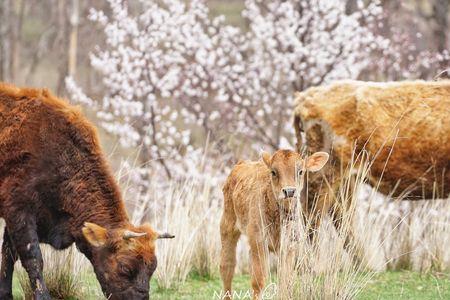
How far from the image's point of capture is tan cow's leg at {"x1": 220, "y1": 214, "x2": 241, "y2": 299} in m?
7.39

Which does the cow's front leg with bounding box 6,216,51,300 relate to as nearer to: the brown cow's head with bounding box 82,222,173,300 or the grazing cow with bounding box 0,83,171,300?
the grazing cow with bounding box 0,83,171,300

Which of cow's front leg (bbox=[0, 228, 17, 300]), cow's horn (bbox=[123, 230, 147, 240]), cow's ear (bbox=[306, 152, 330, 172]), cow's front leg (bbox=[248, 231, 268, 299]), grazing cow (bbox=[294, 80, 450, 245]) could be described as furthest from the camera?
grazing cow (bbox=[294, 80, 450, 245])

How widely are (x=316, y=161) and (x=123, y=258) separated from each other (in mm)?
1781

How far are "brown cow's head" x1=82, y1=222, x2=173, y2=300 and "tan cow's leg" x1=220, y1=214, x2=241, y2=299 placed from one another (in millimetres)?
1136

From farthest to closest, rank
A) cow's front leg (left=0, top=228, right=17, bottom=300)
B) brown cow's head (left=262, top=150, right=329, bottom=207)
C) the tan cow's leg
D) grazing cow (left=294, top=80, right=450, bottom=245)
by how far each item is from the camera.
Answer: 1. grazing cow (left=294, top=80, right=450, bottom=245)
2. cow's front leg (left=0, top=228, right=17, bottom=300)
3. the tan cow's leg
4. brown cow's head (left=262, top=150, right=329, bottom=207)

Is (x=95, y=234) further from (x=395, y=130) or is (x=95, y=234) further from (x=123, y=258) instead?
(x=395, y=130)

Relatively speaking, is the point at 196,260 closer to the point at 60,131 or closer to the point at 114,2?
the point at 60,131

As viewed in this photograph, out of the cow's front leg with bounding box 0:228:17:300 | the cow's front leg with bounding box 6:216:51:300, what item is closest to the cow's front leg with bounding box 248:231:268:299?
the cow's front leg with bounding box 6:216:51:300

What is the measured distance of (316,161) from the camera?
6938 mm

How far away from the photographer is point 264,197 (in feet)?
22.9

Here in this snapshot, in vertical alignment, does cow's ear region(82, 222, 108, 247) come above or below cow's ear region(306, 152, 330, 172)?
below

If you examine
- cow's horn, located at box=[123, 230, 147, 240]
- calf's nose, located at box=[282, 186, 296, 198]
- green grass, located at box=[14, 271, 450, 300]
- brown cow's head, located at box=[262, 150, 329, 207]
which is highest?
brown cow's head, located at box=[262, 150, 329, 207]

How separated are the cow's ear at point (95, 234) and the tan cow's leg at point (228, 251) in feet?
4.35

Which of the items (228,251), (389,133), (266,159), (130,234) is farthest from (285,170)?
(389,133)
